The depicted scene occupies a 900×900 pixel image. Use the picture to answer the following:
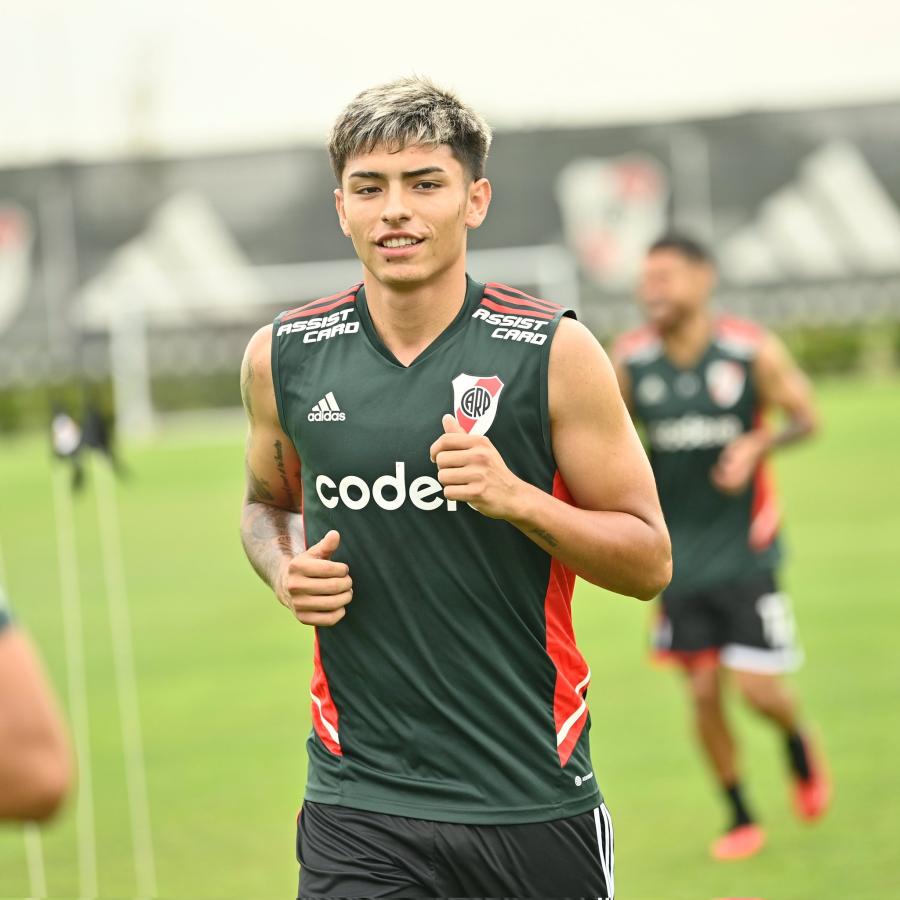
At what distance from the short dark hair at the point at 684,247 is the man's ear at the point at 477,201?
3.69 meters

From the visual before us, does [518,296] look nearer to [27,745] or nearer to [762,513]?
[27,745]

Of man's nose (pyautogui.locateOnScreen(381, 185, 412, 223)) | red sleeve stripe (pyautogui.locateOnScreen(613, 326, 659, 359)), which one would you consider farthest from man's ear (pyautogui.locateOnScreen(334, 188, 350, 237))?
red sleeve stripe (pyautogui.locateOnScreen(613, 326, 659, 359))

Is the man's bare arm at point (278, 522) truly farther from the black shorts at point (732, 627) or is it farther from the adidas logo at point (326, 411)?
the black shorts at point (732, 627)

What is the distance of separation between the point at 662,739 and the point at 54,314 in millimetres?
24612

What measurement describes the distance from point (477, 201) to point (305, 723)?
6.56m

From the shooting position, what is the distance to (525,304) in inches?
136

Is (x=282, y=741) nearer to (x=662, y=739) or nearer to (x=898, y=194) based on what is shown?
(x=662, y=739)

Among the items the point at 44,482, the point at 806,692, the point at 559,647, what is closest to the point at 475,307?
the point at 559,647

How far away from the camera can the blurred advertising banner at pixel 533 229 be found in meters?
32.0

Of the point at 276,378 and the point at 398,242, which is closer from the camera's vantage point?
the point at 398,242

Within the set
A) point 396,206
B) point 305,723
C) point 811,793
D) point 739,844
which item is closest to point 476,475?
point 396,206

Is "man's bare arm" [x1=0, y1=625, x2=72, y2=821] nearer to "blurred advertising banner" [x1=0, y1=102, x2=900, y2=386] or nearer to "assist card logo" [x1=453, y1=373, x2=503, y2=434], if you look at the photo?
"assist card logo" [x1=453, y1=373, x2=503, y2=434]

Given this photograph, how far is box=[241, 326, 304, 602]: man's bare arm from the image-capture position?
11.9 ft

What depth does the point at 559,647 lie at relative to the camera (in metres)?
3.42
